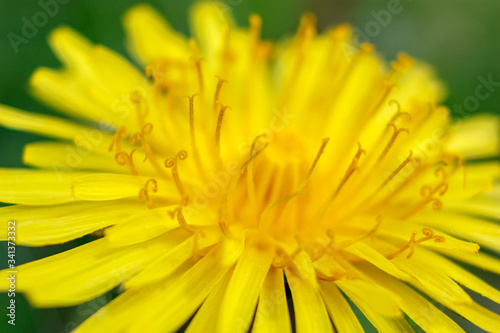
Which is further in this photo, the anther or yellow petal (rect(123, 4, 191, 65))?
yellow petal (rect(123, 4, 191, 65))

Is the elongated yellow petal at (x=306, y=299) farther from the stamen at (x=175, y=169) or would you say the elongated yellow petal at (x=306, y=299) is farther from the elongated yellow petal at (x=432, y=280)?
the stamen at (x=175, y=169)

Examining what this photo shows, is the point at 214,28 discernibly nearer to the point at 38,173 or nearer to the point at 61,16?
the point at 61,16

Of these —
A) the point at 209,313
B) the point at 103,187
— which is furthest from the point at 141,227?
the point at 209,313

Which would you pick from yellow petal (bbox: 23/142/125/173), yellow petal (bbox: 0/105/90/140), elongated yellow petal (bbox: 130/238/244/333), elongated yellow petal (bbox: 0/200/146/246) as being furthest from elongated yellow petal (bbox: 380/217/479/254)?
yellow petal (bbox: 0/105/90/140)

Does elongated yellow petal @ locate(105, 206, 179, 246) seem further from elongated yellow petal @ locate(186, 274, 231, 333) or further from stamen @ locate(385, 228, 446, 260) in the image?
stamen @ locate(385, 228, 446, 260)

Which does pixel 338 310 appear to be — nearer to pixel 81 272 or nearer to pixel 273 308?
pixel 273 308

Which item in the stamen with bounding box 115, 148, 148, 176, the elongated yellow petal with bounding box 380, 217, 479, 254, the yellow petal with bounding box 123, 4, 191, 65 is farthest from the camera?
the yellow petal with bounding box 123, 4, 191, 65

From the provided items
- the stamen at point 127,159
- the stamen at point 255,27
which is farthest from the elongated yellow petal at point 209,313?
the stamen at point 255,27
